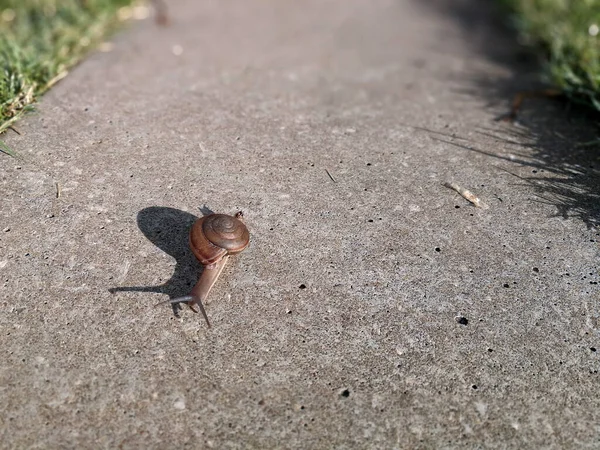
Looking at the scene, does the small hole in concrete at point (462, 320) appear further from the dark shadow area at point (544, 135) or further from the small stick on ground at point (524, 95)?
the small stick on ground at point (524, 95)

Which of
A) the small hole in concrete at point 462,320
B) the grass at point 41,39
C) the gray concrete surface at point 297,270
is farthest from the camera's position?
the grass at point 41,39

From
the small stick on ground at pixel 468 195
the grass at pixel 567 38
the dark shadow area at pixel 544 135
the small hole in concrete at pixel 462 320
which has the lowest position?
the small hole in concrete at pixel 462 320

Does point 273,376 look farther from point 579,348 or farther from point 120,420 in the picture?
point 579,348

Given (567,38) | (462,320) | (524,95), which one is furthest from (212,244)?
(567,38)

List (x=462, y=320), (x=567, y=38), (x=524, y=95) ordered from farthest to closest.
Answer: (x=567, y=38) < (x=524, y=95) < (x=462, y=320)

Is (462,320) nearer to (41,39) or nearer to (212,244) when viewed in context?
(212,244)

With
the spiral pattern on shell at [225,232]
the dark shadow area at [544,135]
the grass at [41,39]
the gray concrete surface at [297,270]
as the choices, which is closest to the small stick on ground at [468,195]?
the gray concrete surface at [297,270]
